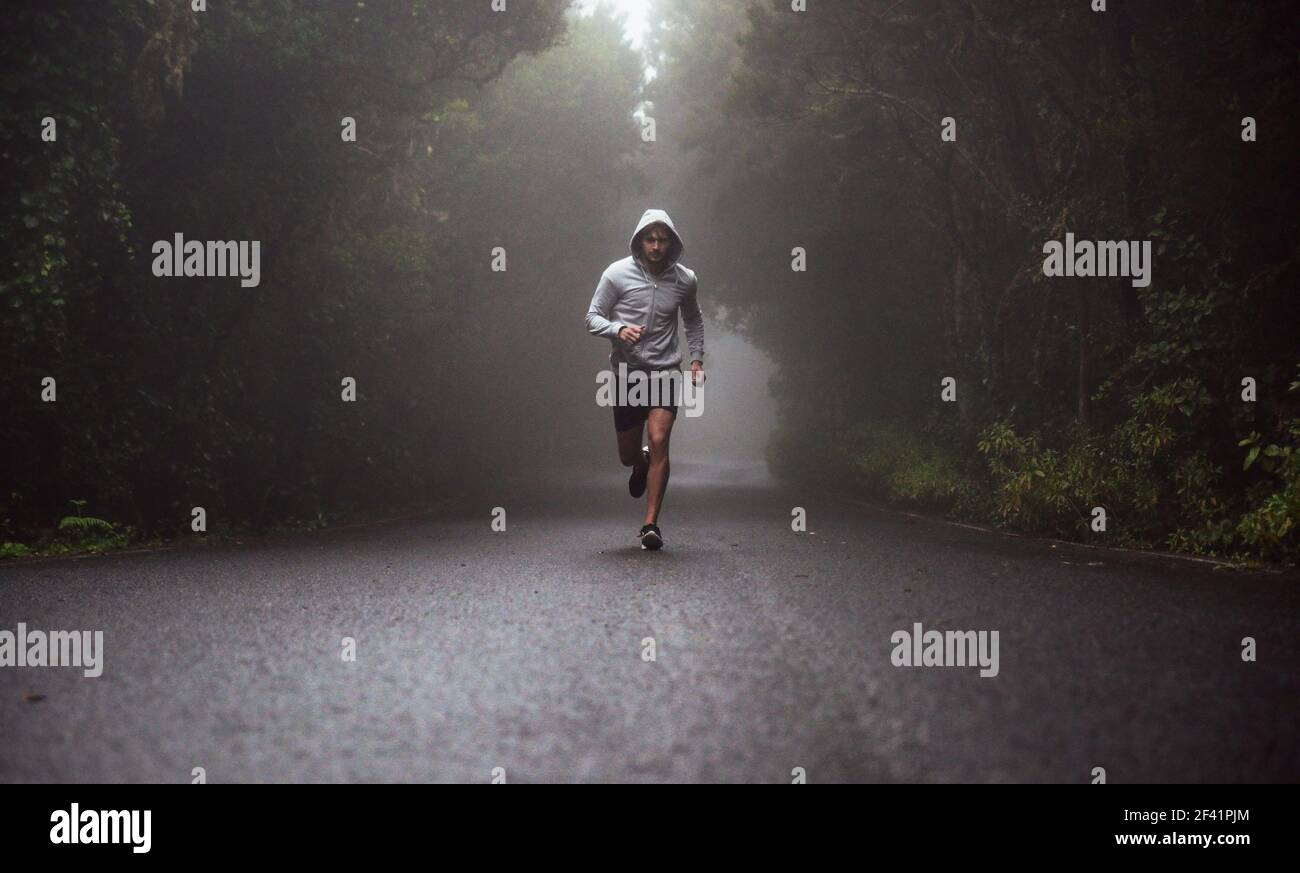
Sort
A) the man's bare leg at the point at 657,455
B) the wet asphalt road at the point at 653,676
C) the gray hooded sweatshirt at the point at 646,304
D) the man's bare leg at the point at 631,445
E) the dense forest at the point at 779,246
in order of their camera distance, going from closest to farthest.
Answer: the wet asphalt road at the point at 653,676 < the man's bare leg at the point at 657,455 < the gray hooded sweatshirt at the point at 646,304 < the man's bare leg at the point at 631,445 < the dense forest at the point at 779,246

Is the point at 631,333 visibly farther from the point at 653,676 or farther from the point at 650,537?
the point at 653,676

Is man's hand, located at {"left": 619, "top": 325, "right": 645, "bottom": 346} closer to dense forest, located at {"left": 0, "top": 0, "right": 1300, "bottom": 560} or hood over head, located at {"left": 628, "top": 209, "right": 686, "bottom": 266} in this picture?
hood over head, located at {"left": 628, "top": 209, "right": 686, "bottom": 266}

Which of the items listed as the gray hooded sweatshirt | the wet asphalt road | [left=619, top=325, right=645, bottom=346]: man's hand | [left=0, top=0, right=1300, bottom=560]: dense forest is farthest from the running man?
[left=0, top=0, right=1300, bottom=560]: dense forest

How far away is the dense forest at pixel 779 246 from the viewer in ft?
27.8

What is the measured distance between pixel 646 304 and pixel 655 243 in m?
0.46

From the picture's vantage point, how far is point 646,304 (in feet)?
25.7

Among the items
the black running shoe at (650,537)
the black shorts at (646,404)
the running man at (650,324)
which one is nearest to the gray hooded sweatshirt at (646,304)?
the running man at (650,324)

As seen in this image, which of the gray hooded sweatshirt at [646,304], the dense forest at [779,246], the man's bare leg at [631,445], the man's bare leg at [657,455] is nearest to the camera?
the man's bare leg at [657,455]

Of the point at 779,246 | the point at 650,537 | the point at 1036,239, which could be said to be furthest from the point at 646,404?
the point at 779,246

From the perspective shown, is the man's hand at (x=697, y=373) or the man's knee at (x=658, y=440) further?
the man's knee at (x=658, y=440)

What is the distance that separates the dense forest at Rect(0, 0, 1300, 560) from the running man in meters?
3.98

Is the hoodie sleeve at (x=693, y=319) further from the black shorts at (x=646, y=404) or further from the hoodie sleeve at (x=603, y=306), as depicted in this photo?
the hoodie sleeve at (x=603, y=306)

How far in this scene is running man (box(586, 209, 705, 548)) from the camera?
7668mm
